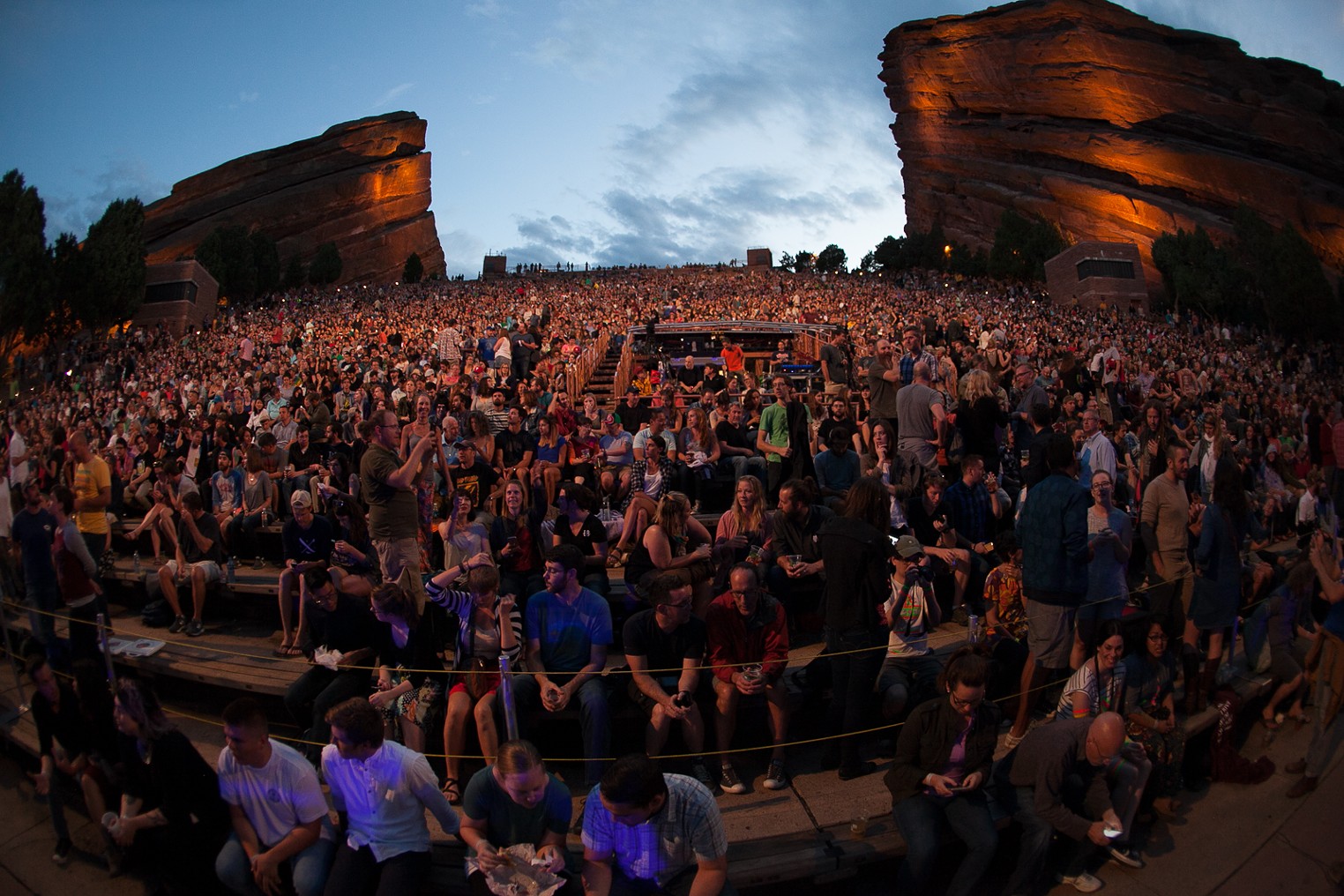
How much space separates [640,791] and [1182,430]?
9636 mm

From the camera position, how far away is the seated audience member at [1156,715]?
4.91 metres

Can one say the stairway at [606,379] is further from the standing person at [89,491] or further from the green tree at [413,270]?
the green tree at [413,270]

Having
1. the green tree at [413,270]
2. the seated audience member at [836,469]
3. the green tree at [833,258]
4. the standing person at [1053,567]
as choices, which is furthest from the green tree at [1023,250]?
the standing person at [1053,567]

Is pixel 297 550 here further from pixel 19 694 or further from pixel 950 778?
pixel 950 778

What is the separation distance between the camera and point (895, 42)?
282 feet

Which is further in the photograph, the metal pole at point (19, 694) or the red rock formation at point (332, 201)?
the red rock formation at point (332, 201)

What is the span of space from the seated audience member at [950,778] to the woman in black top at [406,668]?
2.61 metres


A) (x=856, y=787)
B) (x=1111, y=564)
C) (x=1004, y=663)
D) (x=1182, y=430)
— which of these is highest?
(x=1182, y=430)

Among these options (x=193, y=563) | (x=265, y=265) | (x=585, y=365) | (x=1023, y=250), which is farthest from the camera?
(x=265, y=265)

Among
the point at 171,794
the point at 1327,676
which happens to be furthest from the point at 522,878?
the point at 1327,676

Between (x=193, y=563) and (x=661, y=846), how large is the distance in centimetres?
585

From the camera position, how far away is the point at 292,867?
4246mm

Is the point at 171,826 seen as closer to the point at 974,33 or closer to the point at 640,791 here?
the point at 640,791

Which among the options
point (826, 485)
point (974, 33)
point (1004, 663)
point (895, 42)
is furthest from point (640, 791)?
point (895, 42)
